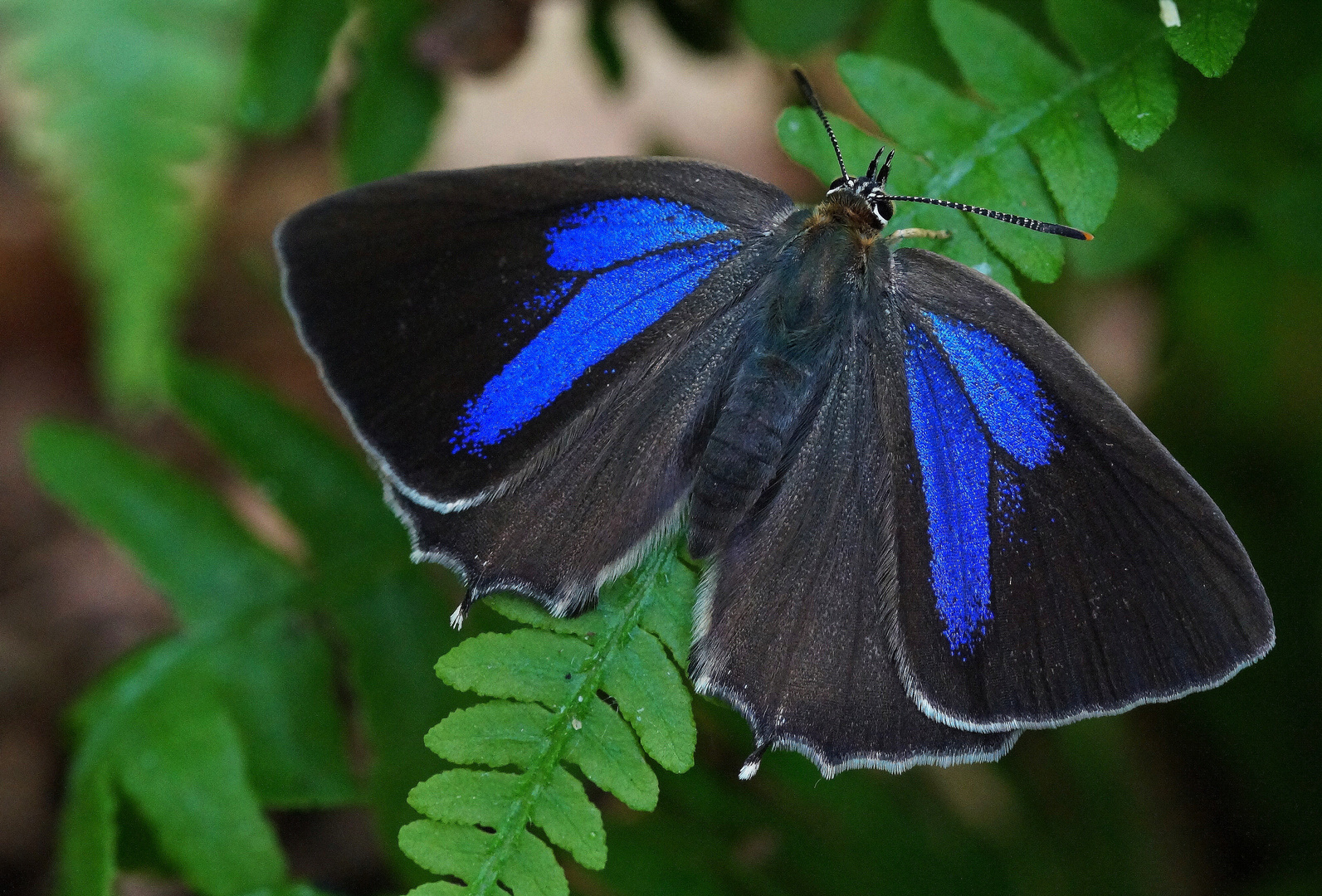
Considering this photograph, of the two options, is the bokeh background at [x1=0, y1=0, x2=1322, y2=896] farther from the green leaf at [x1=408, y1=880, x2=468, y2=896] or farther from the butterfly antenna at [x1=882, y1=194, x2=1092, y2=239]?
the green leaf at [x1=408, y1=880, x2=468, y2=896]

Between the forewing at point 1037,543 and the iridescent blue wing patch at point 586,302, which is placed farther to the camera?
the iridescent blue wing patch at point 586,302

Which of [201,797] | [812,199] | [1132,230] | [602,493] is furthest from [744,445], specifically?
[812,199]

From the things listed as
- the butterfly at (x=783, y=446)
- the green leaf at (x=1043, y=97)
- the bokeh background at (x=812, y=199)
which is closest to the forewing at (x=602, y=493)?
the butterfly at (x=783, y=446)

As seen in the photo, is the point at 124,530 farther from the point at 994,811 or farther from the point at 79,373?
the point at 994,811

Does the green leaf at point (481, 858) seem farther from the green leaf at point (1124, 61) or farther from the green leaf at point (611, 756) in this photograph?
the green leaf at point (1124, 61)

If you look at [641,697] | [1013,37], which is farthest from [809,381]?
[1013,37]
